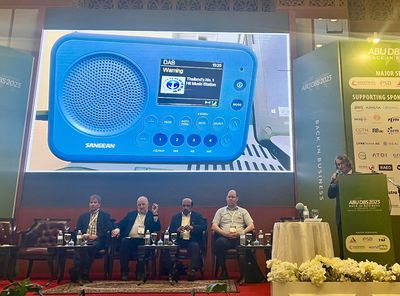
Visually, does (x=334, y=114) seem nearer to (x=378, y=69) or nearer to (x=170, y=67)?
(x=378, y=69)

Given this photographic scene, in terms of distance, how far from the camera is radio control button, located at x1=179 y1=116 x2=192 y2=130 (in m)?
4.95

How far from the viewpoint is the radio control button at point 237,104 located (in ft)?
16.5

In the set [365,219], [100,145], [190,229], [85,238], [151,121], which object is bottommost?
[85,238]

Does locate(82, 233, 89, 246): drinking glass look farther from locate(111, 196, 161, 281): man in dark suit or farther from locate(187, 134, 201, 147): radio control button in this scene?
locate(187, 134, 201, 147): radio control button

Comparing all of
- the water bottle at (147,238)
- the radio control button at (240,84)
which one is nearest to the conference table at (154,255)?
the water bottle at (147,238)

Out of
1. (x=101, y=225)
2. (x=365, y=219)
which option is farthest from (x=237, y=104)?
(x=365, y=219)

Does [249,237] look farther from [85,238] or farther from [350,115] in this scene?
[350,115]

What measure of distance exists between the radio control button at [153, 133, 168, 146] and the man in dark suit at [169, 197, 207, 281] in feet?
2.54

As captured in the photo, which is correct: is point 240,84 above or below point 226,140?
above

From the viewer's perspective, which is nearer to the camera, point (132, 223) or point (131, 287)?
point (131, 287)

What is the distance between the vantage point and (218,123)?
4.98 meters

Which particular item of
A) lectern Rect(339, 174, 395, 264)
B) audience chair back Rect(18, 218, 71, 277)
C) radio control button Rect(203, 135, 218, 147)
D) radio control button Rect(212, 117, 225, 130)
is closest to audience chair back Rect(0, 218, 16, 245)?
audience chair back Rect(18, 218, 71, 277)

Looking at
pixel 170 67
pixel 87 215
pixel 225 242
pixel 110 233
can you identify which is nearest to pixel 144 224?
pixel 110 233

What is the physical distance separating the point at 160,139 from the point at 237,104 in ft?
3.62
